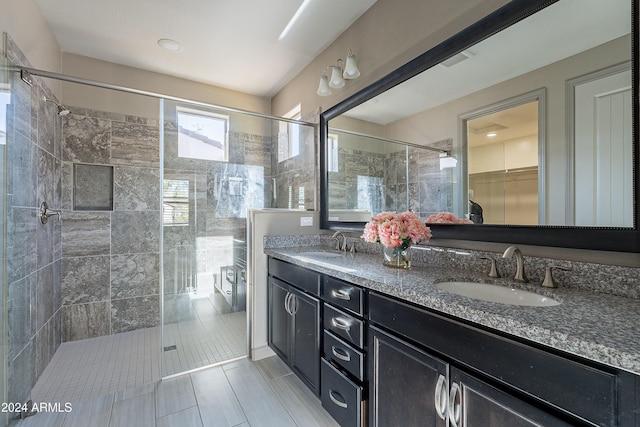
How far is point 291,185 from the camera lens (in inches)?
110

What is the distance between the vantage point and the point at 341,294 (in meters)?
1.39

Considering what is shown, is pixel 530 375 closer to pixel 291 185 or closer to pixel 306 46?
pixel 291 185

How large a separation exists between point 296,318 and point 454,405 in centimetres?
110

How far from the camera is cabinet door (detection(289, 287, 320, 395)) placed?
5.27 ft

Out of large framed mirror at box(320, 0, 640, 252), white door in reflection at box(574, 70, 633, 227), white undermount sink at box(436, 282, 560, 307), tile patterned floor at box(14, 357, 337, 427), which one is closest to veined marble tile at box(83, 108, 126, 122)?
tile patterned floor at box(14, 357, 337, 427)

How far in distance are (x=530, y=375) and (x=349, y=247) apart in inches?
60.1

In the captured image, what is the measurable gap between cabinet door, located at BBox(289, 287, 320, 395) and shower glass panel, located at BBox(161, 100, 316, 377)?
63 centimetres

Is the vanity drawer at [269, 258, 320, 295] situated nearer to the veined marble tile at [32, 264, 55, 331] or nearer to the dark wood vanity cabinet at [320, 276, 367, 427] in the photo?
the dark wood vanity cabinet at [320, 276, 367, 427]

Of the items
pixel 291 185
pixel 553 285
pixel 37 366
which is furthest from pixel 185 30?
pixel 553 285

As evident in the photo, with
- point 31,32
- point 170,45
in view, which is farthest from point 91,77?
point 170,45

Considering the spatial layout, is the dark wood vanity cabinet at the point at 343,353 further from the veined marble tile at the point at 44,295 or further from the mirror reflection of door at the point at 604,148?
the veined marble tile at the point at 44,295

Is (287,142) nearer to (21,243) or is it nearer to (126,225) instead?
(126,225)

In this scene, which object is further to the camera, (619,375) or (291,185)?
(291,185)

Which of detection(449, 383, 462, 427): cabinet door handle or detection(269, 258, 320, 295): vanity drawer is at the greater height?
detection(269, 258, 320, 295): vanity drawer
